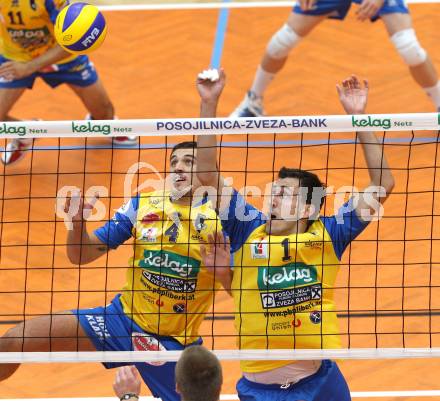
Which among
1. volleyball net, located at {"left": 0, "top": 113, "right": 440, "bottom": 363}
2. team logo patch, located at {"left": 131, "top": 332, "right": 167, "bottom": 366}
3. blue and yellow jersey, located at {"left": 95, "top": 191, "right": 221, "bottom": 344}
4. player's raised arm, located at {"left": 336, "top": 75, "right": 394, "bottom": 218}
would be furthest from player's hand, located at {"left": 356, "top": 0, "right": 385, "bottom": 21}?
team logo patch, located at {"left": 131, "top": 332, "right": 167, "bottom": 366}

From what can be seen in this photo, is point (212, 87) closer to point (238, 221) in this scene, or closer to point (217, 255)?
point (238, 221)

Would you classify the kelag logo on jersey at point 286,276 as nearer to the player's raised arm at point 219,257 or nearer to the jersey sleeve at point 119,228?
the player's raised arm at point 219,257

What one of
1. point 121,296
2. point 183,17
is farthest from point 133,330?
point 183,17

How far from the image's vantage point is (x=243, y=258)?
573 cm

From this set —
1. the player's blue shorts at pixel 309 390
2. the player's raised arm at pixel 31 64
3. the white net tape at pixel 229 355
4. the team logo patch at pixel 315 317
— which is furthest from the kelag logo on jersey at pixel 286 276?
the player's raised arm at pixel 31 64

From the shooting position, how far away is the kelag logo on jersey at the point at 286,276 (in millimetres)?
5598

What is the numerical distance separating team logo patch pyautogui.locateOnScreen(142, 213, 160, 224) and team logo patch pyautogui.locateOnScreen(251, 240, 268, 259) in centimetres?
67

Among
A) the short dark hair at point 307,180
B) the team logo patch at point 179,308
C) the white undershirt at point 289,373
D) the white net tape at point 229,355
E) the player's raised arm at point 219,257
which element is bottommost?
the white undershirt at point 289,373

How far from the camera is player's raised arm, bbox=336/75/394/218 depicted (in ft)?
18.6

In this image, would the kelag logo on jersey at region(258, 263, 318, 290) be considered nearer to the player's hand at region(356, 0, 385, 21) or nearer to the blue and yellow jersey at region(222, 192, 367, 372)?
the blue and yellow jersey at region(222, 192, 367, 372)

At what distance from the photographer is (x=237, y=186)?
29.2 feet

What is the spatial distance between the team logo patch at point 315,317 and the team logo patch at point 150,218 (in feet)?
3.55

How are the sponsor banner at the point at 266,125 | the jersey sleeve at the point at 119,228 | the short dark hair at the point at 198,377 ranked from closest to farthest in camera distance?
1. the short dark hair at the point at 198,377
2. the sponsor banner at the point at 266,125
3. the jersey sleeve at the point at 119,228

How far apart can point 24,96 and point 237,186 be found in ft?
8.90
